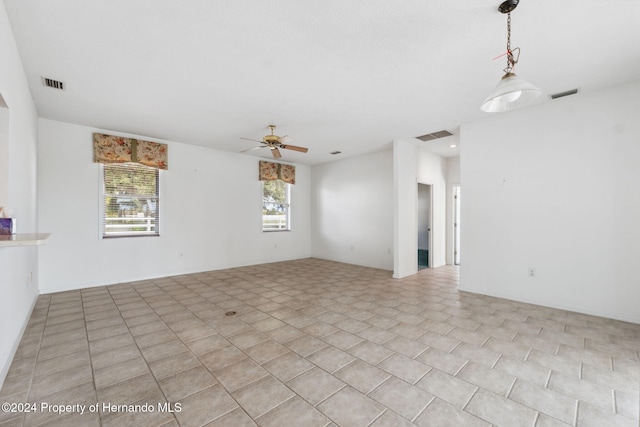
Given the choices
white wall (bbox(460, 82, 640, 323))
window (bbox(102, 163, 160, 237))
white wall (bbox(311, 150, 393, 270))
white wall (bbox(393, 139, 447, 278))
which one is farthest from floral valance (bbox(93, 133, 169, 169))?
white wall (bbox(460, 82, 640, 323))

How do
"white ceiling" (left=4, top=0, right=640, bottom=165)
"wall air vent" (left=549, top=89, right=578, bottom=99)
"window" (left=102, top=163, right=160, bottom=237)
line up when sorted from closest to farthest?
"white ceiling" (left=4, top=0, right=640, bottom=165)
"wall air vent" (left=549, top=89, right=578, bottom=99)
"window" (left=102, top=163, right=160, bottom=237)

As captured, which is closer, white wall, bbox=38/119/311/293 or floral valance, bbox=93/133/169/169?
white wall, bbox=38/119/311/293

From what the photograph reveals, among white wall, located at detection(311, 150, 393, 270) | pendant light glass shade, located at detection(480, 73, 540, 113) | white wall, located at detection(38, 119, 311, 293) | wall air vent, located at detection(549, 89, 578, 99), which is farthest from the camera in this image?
white wall, located at detection(311, 150, 393, 270)

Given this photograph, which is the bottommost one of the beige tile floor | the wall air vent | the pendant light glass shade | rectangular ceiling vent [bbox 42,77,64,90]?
the beige tile floor

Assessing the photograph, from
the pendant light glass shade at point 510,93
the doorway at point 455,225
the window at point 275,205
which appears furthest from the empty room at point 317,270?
the window at point 275,205

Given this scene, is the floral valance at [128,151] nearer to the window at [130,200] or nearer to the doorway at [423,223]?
the window at [130,200]

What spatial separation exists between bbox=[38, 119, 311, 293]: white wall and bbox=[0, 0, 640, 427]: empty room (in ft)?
0.13

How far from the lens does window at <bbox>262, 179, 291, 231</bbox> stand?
7281mm

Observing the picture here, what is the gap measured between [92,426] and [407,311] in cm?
319

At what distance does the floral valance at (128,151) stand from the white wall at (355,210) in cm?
405

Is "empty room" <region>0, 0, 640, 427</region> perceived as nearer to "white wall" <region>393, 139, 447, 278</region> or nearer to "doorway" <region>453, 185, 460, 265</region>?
"white wall" <region>393, 139, 447, 278</region>

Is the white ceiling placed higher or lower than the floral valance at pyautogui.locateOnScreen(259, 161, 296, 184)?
higher

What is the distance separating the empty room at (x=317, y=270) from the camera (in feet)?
6.52

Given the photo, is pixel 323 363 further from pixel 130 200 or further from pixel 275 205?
pixel 275 205
